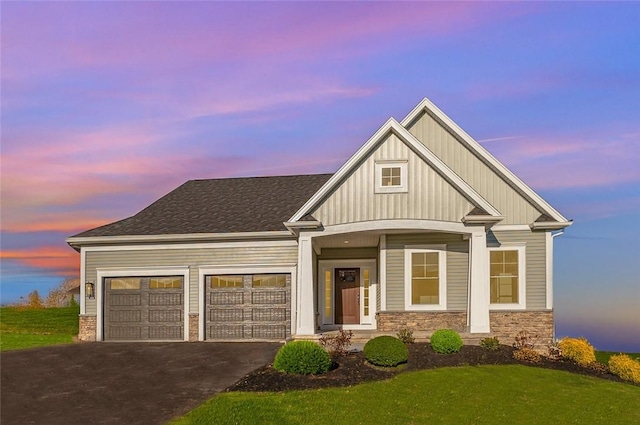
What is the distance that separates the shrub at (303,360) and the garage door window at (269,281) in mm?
6690

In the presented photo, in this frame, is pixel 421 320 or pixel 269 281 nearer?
pixel 421 320

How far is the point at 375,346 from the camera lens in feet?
50.8

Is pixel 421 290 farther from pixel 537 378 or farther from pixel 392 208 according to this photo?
pixel 537 378

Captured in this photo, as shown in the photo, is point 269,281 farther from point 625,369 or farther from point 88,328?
point 625,369

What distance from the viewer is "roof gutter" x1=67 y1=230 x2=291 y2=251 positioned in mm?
21547

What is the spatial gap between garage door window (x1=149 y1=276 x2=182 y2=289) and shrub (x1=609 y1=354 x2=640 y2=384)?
14719mm

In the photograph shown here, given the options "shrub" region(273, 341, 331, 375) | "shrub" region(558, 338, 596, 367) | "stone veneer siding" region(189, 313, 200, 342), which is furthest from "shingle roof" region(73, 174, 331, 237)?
"shrub" region(558, 338, 596, 367)

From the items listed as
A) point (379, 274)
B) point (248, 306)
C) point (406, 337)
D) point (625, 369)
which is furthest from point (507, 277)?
point (248, 306)

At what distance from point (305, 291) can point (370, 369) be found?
4.02m

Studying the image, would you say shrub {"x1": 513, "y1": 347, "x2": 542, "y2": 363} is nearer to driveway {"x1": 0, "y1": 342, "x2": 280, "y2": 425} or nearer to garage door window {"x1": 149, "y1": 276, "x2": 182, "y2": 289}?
driveway {"x1": 0, "y1": 342, "x2": 280, "y2": 425}

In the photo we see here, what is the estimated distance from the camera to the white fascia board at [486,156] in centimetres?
2064

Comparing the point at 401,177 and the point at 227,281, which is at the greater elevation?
the point at 401,177

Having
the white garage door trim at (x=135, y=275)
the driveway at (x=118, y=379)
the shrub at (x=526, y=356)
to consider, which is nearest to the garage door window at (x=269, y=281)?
the driveway at (x=118, y=379)

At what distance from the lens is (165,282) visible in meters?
22.4
